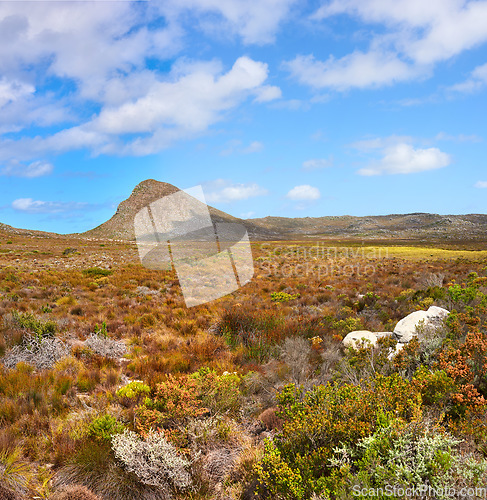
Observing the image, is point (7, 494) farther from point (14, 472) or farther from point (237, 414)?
point (237, 414)

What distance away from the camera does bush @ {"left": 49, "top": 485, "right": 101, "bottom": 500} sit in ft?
9.92

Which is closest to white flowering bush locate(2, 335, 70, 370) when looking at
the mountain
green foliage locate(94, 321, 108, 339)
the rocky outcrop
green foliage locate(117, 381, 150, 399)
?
green foliage locate(94, 321, 108, 339)

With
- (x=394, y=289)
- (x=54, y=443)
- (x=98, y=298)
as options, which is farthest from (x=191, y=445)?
(x=394, y=289)

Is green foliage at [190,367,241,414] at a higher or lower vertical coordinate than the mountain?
lower

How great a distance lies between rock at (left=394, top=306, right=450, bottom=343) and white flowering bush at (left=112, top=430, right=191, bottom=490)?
5859 mm

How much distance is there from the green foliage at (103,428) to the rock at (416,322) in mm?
6363

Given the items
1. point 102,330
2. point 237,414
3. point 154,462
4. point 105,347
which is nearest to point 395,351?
point 237,414

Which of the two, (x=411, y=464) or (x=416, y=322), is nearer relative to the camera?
(x=411, y=464)

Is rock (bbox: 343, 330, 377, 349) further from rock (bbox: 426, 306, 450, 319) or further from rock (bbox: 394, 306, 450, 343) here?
rock (bbox: 426, 306, 450, 319)

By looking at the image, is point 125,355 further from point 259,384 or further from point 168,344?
point 259,384

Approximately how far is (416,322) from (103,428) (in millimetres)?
7263

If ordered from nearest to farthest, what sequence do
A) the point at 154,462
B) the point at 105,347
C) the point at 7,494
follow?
the point at 7,494, the point at 154,462, the point at 105,347

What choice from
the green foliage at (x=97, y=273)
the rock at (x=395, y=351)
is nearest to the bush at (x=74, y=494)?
the rock at (x=395, y=351)

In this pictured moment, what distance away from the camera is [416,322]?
7586 millimetres
